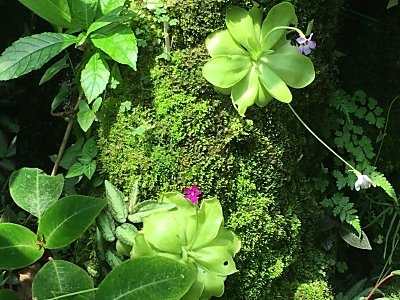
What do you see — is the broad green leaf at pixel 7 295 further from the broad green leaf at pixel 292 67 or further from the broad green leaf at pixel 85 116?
the broad green leaf at pixel 292 67

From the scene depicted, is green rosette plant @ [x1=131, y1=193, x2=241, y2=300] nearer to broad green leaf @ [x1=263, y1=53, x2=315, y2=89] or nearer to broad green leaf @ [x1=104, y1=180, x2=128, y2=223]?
broad green leaf @ [x1=104, y1=180, x2=128, y2=223]

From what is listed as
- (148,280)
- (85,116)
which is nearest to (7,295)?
(148,280)

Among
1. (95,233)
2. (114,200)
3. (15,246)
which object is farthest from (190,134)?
(15,246)

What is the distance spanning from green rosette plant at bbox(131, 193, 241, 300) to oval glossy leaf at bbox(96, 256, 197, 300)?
0.19 feet

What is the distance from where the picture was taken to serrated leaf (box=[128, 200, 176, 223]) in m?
1.31

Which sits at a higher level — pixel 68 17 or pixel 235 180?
pixel 68 17

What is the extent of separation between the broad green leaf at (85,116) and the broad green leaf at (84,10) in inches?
7.5

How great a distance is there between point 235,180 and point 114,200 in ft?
1.01

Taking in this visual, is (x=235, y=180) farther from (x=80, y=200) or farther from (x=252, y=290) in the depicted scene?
(x=80, y=200)

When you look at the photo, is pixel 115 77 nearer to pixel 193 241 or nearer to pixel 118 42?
pixel 118 42

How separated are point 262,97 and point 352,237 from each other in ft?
1.84

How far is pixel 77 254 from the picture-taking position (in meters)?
1.45

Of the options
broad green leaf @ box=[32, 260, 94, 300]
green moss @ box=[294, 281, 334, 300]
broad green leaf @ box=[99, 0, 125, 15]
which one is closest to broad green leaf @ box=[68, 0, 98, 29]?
broad green leaf @ box=[99, 0, 125, 15]

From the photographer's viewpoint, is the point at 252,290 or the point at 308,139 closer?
the point at 252,290
